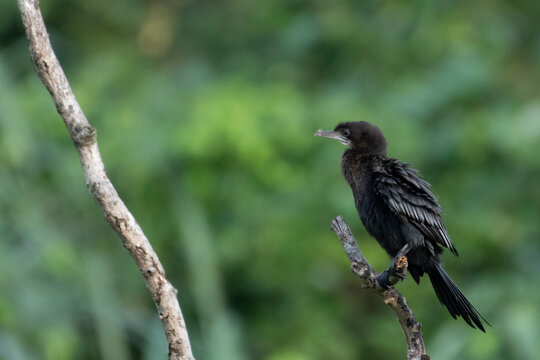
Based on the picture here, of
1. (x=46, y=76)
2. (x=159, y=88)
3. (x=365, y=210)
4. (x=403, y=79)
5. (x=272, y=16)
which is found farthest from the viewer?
(x=272, y=16)

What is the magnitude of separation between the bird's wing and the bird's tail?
13 centimetres

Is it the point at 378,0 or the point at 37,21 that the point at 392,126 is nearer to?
the point at 378,0

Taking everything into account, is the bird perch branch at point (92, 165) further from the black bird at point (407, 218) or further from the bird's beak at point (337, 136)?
the bird's beak at point (337, 136)

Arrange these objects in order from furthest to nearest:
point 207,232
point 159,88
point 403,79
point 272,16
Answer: point 272,16 < point 403,79 < point 159,88 < point 207,232

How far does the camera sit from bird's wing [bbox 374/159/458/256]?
379 centimetres

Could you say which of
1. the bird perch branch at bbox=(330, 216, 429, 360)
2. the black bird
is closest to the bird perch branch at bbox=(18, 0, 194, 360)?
the bird perch branch at bbox=(330, 216, 429, 360)

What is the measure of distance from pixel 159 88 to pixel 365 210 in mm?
4008

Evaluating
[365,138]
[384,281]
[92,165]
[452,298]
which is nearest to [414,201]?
[452,298]

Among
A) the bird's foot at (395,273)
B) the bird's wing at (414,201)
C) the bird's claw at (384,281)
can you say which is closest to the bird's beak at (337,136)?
the bird's wing at (414,201)

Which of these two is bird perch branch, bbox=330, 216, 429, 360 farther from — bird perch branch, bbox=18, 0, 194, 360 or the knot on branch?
the knot on branch

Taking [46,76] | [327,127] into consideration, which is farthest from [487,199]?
[46,76]

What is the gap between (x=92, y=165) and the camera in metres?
2.72

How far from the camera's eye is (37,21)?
2.74 meters

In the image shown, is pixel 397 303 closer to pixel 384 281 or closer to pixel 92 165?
pixel 384 281
